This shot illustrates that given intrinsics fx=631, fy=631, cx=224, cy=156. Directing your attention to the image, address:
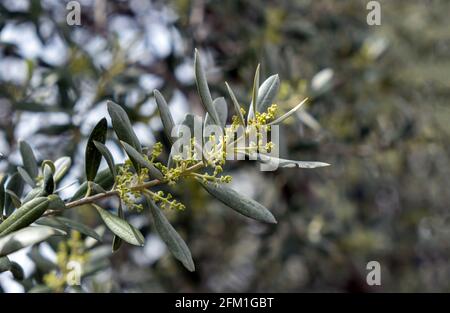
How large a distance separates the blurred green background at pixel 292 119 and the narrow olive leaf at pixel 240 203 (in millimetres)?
873

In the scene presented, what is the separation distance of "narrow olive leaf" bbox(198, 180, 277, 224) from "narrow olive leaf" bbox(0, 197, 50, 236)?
0.86 feet

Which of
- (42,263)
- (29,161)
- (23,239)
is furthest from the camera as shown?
(42,263)

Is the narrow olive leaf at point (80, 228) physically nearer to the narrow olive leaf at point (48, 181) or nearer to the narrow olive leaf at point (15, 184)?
the narrow olive leaf at point (48, 181)

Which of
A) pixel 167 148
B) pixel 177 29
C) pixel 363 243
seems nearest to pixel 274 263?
pixel 363 243

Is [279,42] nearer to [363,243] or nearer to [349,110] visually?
[349,110]

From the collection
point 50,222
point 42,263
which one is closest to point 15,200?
point 50,222

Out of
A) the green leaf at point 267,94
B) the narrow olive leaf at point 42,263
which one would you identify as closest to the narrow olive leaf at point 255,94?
the green leaf at point 267,94

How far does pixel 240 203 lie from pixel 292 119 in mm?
1121

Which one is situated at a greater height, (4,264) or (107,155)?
(107,155)

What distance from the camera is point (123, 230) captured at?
101cm

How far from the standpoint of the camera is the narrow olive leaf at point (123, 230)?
0.99 m

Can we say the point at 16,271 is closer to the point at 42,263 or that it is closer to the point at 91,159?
the point at 91,159

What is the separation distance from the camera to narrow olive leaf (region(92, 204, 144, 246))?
99 cm

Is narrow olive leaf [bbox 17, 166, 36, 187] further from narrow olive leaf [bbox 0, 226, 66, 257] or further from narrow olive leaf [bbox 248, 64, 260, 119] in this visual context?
narrow olive leaf [bbox 248, 64, 260, 119]
